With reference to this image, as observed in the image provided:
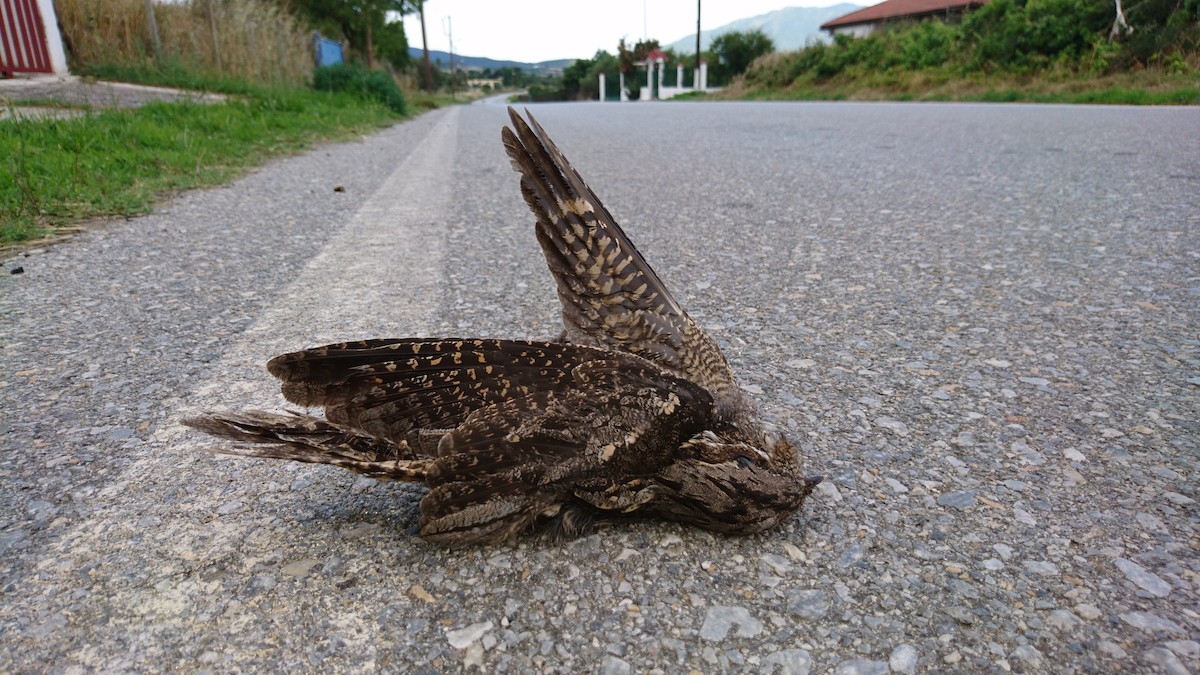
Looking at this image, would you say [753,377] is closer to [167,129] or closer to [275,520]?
[275,520]

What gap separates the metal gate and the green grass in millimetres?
5125

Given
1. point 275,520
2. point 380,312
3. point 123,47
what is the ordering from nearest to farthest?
point 275,520 < point 380,312 < point 123,47

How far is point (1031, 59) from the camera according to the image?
23.3 meters

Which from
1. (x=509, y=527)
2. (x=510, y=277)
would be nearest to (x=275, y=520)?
(x=509, y=527)

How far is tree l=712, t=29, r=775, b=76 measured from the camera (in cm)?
5566

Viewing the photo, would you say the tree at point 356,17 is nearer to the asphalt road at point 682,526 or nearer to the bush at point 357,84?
the bush at point 357,84

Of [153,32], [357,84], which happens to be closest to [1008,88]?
[357,84]

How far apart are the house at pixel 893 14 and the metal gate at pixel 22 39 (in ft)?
150

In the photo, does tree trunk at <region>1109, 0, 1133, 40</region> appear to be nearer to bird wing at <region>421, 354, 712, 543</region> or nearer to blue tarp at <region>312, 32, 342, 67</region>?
blue tarp at <region>312, 32, 342, 67</region>

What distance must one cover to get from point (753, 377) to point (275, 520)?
1.77 m

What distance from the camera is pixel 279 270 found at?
4121 millimetres

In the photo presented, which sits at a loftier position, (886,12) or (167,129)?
(886,12)

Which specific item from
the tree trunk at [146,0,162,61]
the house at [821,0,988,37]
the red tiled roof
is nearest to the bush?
the tree trunk at [146,0,162,61]

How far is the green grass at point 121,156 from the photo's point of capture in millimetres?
5055
